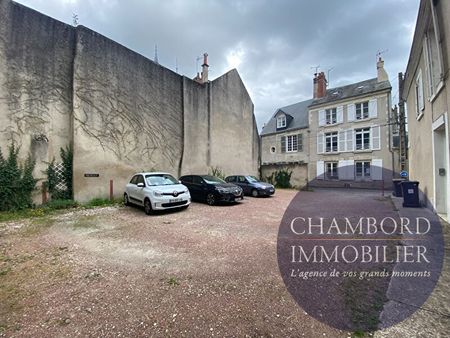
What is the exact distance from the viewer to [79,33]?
30.8 ft

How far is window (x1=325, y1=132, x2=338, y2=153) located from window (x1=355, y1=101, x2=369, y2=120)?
2.43 meters

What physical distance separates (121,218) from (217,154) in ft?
30.0

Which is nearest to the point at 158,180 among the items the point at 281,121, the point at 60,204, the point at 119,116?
the point at 60,204

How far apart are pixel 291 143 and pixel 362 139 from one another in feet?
22.6

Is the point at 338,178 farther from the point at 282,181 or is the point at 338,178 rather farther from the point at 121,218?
the point at 121,218

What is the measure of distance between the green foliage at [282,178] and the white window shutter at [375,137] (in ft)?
24.0

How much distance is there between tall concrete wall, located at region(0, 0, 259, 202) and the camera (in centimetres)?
804

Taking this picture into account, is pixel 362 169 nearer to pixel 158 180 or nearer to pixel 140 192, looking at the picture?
pixel 158 180

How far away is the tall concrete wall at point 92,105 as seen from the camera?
26.4 ft

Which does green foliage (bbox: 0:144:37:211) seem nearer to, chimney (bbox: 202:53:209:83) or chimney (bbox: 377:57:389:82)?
chimney (bbox: 202:53:209:83)

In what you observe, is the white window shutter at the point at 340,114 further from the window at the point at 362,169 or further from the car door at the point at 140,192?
the car door at the point at 140,192

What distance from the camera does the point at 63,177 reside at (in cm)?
893

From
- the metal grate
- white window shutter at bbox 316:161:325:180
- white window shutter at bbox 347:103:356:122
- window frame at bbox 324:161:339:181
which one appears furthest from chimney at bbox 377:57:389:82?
the metal grate

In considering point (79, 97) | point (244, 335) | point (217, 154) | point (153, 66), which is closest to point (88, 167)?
point (79, 97)
